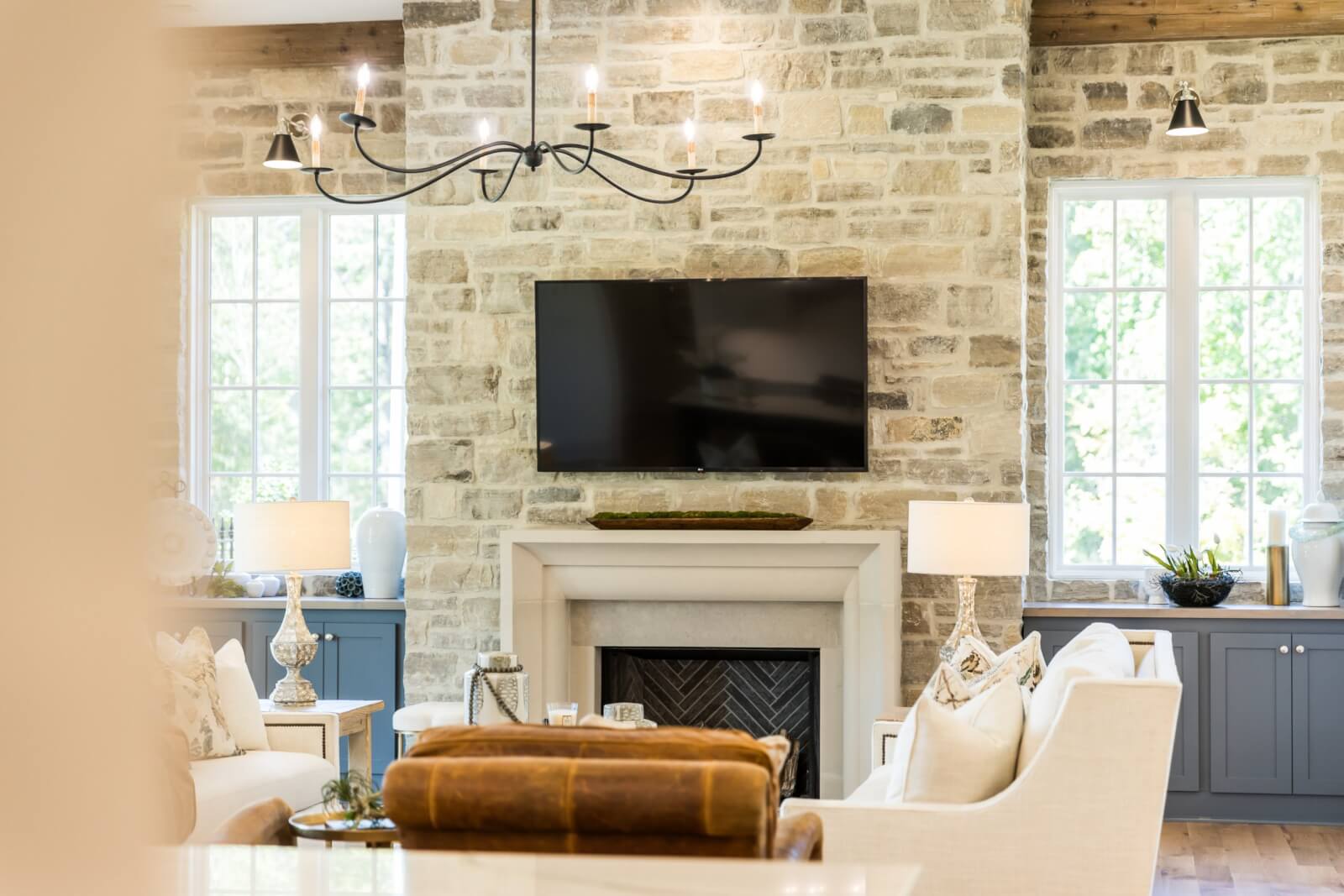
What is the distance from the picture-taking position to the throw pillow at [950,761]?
9.87ft

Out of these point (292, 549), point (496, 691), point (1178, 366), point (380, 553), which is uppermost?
point (1178, 366)

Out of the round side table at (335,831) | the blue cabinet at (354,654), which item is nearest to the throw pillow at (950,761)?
the round side table at (335,831)

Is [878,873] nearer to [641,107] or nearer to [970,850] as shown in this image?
[970,850]

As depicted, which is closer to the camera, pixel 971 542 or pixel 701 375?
pixel 971 542

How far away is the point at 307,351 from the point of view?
647 cm

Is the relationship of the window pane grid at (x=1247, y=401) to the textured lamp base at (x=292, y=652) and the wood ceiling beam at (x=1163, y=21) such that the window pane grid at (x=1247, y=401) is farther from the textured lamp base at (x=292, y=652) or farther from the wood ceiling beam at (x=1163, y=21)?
the textured lamp base at (x=292, y=652)

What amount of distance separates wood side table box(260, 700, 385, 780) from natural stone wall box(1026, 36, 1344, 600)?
2901mm

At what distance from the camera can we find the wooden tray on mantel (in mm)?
5141

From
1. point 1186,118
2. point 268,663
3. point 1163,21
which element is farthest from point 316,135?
point 1163,21

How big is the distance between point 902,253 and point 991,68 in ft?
2.58

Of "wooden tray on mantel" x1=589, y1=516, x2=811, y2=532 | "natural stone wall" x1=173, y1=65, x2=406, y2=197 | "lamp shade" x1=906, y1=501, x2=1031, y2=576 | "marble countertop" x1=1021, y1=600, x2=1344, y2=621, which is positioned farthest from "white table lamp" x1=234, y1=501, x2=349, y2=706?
"marble countertop" x1=1021, y1=600, x2=1344, y2=621

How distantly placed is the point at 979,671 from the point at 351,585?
3.05 m

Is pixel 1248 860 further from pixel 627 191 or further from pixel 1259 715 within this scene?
pixel 627 191

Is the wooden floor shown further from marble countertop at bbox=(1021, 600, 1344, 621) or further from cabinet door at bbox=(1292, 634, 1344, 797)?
marble countertop at bbox=(1021, 600, 1344, 621)
